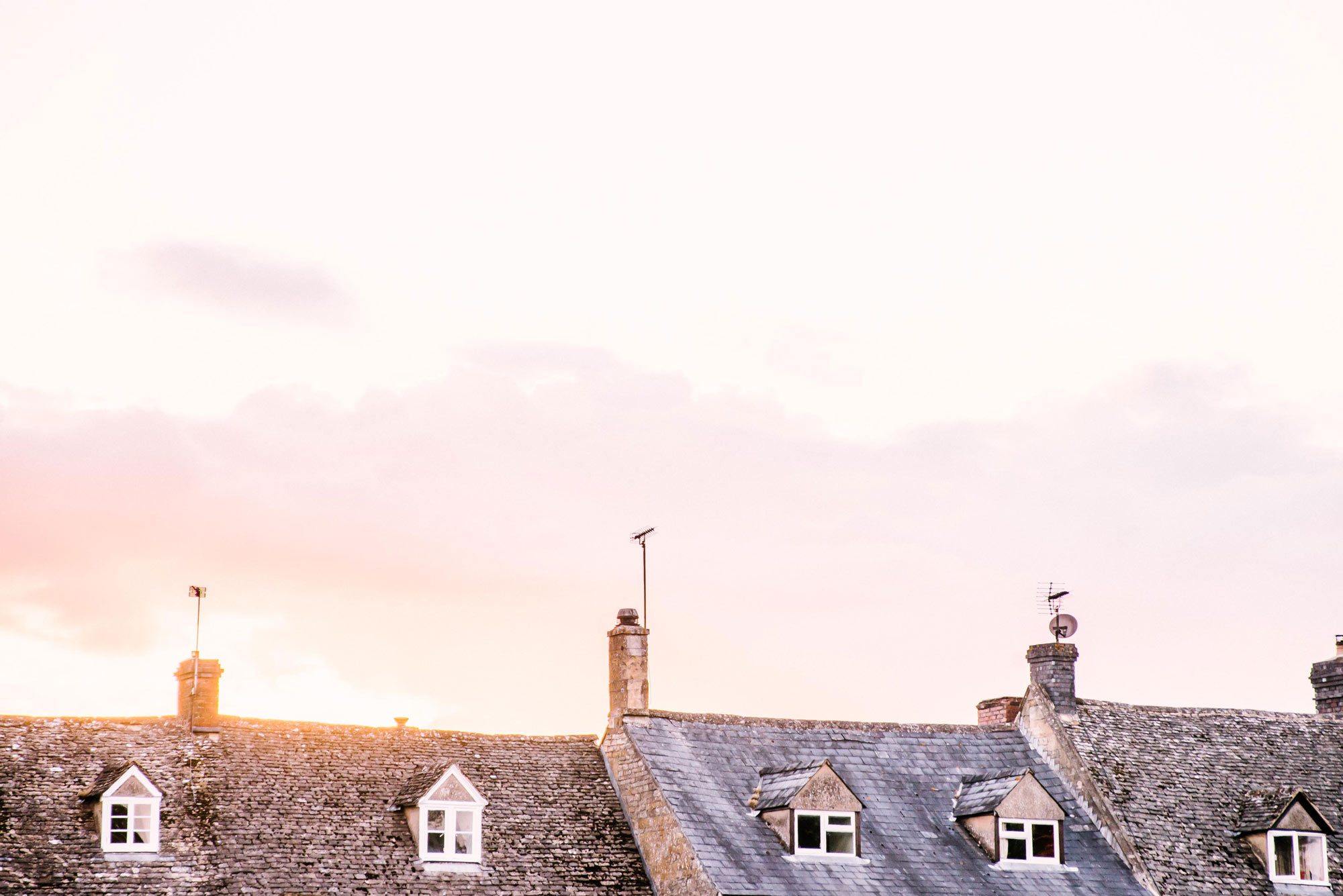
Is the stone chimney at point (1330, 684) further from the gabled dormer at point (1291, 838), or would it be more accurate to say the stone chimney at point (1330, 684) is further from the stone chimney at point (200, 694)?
the stone chimney at point (200, 694)

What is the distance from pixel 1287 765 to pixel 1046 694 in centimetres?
696

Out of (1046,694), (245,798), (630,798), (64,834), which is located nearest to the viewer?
(64,834)

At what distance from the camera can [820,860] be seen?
39.2 metres

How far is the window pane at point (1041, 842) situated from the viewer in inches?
1640

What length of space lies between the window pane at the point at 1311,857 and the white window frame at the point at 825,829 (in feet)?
37.6

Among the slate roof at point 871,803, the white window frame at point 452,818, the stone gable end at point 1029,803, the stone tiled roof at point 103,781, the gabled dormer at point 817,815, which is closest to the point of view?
the stone tiled roof at point 103,781

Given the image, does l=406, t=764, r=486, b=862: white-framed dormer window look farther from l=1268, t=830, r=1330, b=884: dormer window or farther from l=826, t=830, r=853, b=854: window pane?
l=1268, t=830, r=1330, b=884: dormer window

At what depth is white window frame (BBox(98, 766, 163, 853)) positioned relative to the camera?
3588 cm

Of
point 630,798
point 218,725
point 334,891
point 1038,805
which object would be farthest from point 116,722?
point 1038,805

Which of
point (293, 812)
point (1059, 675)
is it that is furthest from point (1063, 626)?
point (293, 812)

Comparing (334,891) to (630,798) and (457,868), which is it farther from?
(630,798)

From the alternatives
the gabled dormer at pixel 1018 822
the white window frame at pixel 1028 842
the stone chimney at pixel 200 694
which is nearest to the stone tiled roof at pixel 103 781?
the stone chimney at pixel 200 694

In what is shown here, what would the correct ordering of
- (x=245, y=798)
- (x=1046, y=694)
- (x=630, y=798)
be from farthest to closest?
(x=1046, y=694)
(x=630, y=798)
(x=245, y=798)

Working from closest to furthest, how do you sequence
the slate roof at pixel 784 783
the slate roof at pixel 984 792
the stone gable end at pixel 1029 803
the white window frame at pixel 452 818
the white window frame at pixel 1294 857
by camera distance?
the white window frame at pixel 452 818 < the slate roof at pixel 784 783 < the stone gable end at pixel 1029 803 < the slate roof at pixel 984 792 < the white window frame at pixel 1294 857
